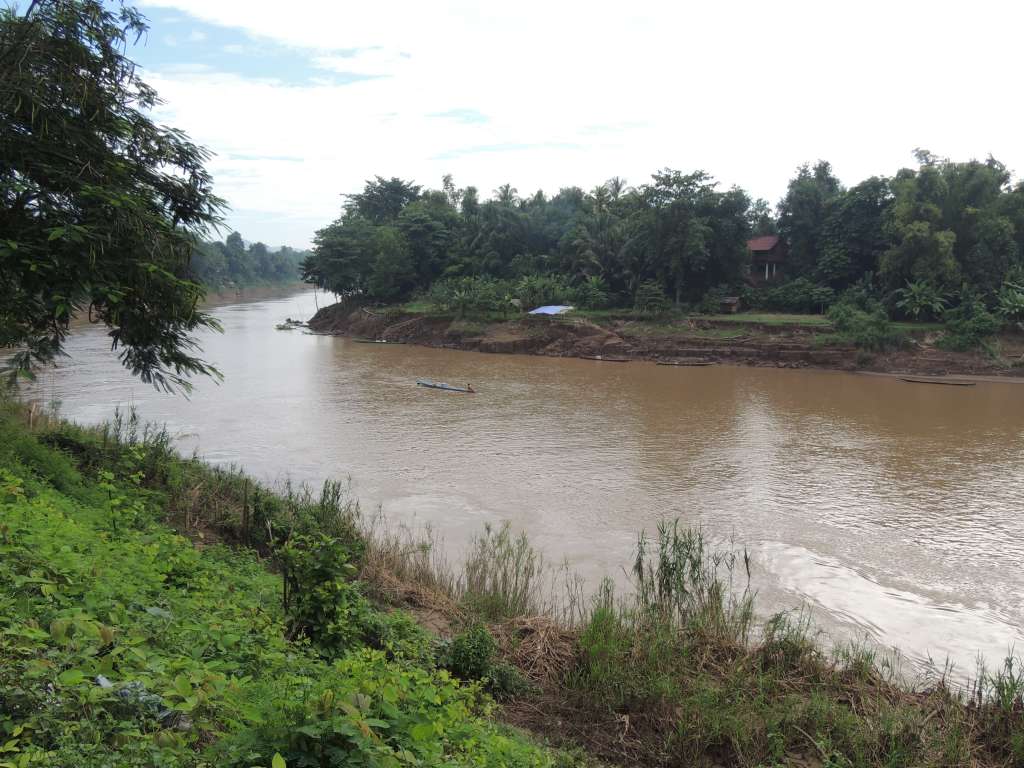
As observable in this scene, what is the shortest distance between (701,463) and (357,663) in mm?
12625

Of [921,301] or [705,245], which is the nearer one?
[921,301]

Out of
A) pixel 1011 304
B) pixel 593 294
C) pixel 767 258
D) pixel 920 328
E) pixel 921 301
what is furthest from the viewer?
pixel 767 258

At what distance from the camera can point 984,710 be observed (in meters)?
5.27

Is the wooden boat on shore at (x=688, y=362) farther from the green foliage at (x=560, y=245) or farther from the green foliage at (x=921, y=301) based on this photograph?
the green foliage at (x=921, y=301)

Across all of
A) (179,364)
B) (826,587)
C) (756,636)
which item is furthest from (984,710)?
(179,364)

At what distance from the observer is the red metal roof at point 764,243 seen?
40.9 meters

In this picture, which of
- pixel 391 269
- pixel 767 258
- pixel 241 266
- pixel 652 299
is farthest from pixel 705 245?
pixel 241 266

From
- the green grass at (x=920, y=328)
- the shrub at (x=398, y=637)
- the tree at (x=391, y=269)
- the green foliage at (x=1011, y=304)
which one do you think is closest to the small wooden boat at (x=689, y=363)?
the green grass at (x=920, y=328)

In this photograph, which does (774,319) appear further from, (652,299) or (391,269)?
(391,269)

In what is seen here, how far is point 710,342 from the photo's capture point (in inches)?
1303

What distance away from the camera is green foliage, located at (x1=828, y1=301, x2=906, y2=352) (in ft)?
100

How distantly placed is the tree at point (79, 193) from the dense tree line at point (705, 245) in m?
29.7

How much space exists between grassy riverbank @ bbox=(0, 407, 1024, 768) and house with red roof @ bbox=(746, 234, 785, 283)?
3664cm

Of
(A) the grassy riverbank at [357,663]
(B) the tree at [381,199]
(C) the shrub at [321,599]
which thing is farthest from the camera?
(B) the tree at [381,199]
